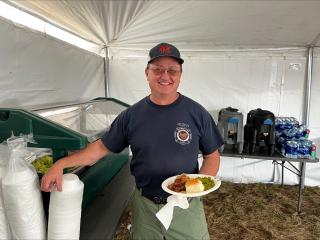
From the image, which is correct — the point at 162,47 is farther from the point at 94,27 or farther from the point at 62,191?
the point at 94,27

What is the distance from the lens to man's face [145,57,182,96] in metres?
1.26

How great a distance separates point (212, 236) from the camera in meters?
2.58

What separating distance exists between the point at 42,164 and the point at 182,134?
33.9 inches

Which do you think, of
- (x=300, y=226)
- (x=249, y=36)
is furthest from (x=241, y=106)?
(x=300, y=226)

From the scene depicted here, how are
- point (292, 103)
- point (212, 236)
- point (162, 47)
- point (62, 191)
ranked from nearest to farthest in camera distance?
point (62, 191)
point (162, 47)
point (212, 236)
point (292, 103)

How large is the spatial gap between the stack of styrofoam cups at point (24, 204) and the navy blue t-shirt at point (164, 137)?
48 centimetres

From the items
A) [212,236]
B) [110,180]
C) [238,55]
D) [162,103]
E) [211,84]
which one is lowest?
[212,236]

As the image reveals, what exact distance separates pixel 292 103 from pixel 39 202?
3456mm

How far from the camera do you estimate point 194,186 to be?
1.12 meters

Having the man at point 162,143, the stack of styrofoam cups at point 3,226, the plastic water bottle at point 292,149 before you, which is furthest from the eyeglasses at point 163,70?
the plastic water bottle at point 292,149

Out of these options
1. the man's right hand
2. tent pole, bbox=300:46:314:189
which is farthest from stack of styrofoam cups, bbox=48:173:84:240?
tent pole, bbox=300:46:314:189

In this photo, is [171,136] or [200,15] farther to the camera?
[200,15]

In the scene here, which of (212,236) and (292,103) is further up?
(292,103)

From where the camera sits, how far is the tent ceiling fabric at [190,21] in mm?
2059
